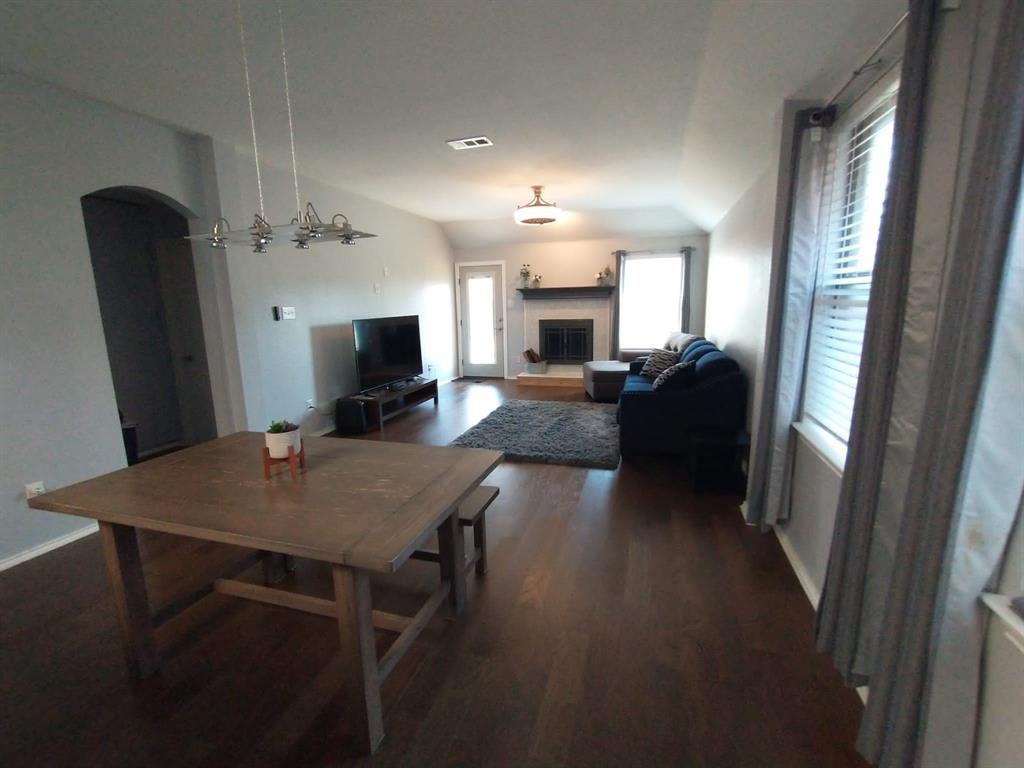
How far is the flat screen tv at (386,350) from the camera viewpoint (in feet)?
15.9

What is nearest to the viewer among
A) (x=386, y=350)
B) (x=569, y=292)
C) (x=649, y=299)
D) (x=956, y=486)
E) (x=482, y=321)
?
(x=956, y=486)

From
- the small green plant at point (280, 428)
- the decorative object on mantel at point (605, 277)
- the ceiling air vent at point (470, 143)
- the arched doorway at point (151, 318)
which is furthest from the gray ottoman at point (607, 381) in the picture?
the small green plant at point (280, 428)

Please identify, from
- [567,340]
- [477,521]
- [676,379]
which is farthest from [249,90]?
[567,340]

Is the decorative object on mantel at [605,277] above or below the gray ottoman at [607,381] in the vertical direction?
above

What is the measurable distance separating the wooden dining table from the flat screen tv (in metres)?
2.93

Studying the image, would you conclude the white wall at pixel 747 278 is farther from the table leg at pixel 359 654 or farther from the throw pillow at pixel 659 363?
the table leg at pixel 359 654

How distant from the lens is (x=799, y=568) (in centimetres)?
221

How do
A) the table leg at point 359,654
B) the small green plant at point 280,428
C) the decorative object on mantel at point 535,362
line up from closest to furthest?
the table leg at point 359,654, the small green plant at point 280,428, the decorative object on mantel at point 535,362

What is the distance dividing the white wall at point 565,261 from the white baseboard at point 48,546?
5.75m

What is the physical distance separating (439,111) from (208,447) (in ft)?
7.87

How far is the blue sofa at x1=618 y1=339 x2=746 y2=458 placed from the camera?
11.0 feet

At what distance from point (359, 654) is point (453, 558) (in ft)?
1.97

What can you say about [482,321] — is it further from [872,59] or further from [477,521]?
[872,59]

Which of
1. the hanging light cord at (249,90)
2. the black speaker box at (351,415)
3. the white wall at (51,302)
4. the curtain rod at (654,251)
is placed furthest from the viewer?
the curtain rod at (654,251)
